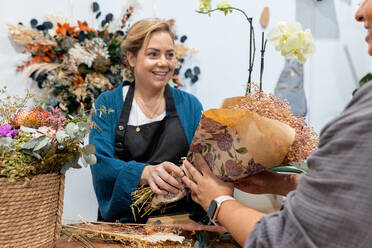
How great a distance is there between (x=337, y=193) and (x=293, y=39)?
2.66 ft

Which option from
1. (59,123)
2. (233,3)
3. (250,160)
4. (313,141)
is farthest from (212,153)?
(233,3)

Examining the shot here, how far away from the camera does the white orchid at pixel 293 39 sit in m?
1.24

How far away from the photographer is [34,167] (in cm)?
84

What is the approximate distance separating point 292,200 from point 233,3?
245 centimetres

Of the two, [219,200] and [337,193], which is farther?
[219,200]

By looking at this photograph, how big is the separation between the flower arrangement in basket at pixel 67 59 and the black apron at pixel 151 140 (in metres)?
0.62

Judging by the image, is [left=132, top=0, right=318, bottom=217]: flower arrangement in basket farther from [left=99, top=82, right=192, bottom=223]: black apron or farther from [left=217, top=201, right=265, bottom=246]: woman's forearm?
[left=99, top=82, right=192, bottom=223]: black apron

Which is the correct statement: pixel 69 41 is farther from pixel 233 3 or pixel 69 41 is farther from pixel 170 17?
pixel 233 3

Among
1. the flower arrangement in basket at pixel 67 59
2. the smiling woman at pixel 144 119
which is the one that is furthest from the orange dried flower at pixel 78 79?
the smiling woman at pixel 144 119

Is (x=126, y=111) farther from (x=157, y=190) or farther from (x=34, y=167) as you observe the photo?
(x=34, y=167)

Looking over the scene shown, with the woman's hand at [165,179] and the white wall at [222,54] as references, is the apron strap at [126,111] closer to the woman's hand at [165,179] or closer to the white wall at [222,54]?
the woman's hand at [165,179]

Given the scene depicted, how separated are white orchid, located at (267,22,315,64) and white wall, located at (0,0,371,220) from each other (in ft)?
4.18

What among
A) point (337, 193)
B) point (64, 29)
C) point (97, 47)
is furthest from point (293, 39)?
point (64, 29)

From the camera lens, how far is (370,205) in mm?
527
